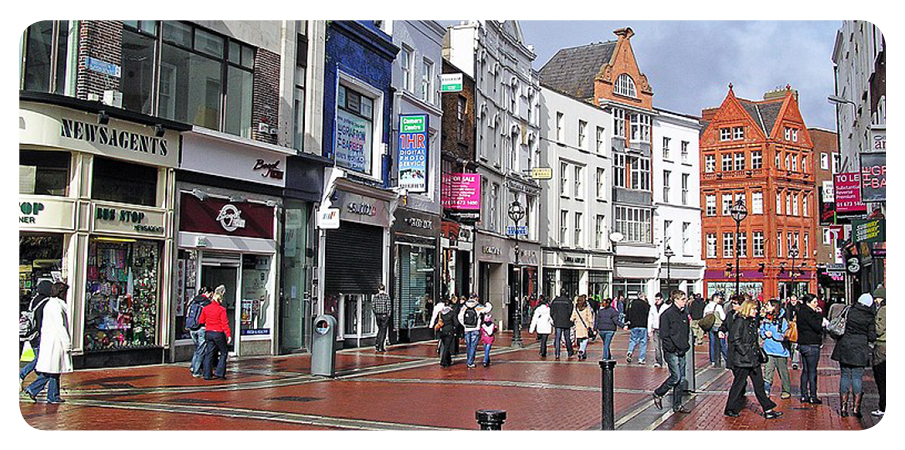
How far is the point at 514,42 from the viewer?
4222 centimetres

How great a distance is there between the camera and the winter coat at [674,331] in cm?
1358

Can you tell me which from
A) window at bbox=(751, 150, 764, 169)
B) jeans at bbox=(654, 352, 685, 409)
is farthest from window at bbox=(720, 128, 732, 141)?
jeans at bbox=(654, 352, 685, 409)

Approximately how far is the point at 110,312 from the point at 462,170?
67.8ft

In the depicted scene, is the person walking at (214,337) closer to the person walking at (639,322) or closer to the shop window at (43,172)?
the shop window at (43,172)

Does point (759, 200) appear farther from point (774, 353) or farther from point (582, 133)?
point (774, 353)

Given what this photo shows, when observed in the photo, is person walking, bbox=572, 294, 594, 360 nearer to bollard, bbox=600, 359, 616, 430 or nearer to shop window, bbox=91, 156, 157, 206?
shop window, bbox=91, 156, 157, 206

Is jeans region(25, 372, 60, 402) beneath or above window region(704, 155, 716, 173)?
beneath

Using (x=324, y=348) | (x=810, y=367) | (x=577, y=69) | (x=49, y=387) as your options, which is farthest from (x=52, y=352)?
(x=577, y=69)

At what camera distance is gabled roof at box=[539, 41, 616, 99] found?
1560 inches

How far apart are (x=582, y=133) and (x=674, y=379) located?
30575mm

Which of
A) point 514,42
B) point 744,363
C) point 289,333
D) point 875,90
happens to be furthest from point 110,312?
point 514,42

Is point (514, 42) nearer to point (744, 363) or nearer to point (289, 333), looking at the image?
point (289, 333)

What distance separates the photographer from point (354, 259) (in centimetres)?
2558

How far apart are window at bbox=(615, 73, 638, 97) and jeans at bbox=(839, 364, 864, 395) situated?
92.0ft
